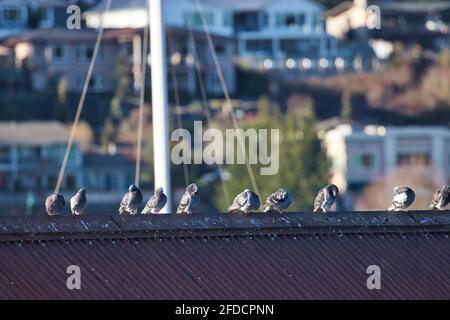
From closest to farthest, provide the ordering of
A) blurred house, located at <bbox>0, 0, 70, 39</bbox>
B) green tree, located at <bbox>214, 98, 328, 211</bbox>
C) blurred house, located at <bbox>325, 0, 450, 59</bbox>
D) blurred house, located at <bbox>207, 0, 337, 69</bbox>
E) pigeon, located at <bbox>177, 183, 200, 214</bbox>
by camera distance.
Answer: pigeon, located at <bbox>177, 183, 200, 214</bbox>
green tree, located at <bbox>214, 98, 328, 211</bbox>
blurred house, located at <bbox>0, 0, 70, 39</bbox>
blurred house, located at <bbox>325, 0, 450, 59</bbox>
blurred house, located at <bbox>207, 0, 337, 69</bbox>

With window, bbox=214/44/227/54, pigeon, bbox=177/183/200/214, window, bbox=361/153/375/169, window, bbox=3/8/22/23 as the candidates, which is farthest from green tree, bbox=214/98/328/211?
pigeon, bbox=177/183/200/214

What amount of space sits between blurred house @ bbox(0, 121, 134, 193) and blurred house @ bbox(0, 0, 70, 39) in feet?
55.6

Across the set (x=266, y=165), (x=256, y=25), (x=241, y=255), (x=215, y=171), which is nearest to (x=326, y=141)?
(x=215, y=171)

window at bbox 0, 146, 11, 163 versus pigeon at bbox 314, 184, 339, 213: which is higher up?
pigeon at bbox 314, 184, 339, 213

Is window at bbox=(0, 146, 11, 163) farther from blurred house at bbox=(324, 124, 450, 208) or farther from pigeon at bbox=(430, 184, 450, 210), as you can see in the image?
pigeon at bbox=(430, 184, 450, 210)

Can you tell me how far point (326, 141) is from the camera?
112625 millimetres

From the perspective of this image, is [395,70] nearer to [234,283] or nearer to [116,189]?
[116,189]

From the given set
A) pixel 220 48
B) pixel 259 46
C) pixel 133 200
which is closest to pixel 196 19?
pixel 220 48

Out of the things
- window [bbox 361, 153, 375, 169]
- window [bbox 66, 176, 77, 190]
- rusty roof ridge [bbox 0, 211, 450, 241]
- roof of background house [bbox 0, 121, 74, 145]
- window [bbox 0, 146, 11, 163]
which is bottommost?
window [bbox 66, 176, 77, 190]

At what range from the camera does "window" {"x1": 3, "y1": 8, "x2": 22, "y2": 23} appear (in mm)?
131000

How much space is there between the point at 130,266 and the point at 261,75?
9853 cm

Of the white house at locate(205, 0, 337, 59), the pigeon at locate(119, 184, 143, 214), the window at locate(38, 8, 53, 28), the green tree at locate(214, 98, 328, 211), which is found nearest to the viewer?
the pigeon at locate(119, 184, 143, 214)

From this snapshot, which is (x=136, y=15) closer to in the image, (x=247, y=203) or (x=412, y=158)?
(x=412, y=158)

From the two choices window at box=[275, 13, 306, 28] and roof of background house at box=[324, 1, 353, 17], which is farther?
roof of background house at box=[324, 1, 353, 17]
